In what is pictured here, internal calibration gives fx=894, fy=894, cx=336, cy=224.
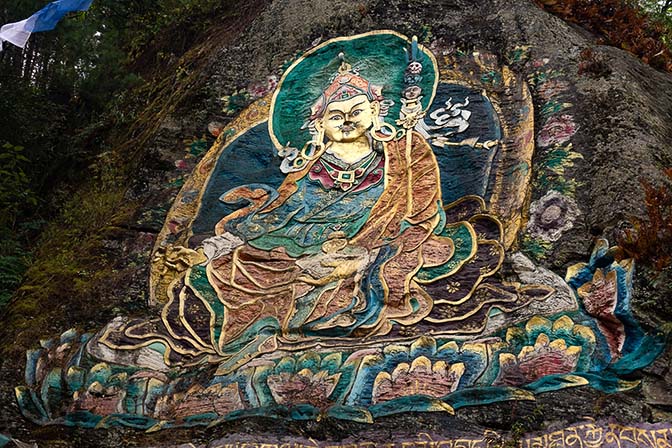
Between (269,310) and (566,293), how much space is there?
2.39 meters

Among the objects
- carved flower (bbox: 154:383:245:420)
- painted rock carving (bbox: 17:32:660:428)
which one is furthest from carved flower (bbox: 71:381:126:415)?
carved flower (bbox: 154:383:245:420)

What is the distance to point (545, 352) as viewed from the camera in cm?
614

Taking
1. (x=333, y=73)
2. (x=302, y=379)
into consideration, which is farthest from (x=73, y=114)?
(x=302, y=379)

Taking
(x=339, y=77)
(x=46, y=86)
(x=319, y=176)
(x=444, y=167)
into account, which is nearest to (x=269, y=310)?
(x=319, y=176)

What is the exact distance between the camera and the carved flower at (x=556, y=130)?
733 centimetres

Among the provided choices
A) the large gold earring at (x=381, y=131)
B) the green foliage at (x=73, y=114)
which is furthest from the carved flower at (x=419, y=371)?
the green foliage at (x=73, y=114)

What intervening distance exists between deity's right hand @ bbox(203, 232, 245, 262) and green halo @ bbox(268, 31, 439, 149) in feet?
3.47

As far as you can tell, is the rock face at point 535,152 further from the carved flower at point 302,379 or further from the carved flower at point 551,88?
the carved flower at point 302,379

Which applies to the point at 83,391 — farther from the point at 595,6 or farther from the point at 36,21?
the point at 595,6

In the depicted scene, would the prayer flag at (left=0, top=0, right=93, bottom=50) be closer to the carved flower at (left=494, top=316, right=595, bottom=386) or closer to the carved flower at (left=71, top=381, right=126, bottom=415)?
the carved flower at (left=71, top=381, right=126, bottom=415)

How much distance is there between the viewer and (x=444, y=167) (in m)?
7.77

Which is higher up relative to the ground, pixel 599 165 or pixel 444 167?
pixel 599 165

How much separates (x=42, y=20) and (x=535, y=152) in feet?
15.3

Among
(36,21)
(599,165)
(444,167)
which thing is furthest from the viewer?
(36,21)
